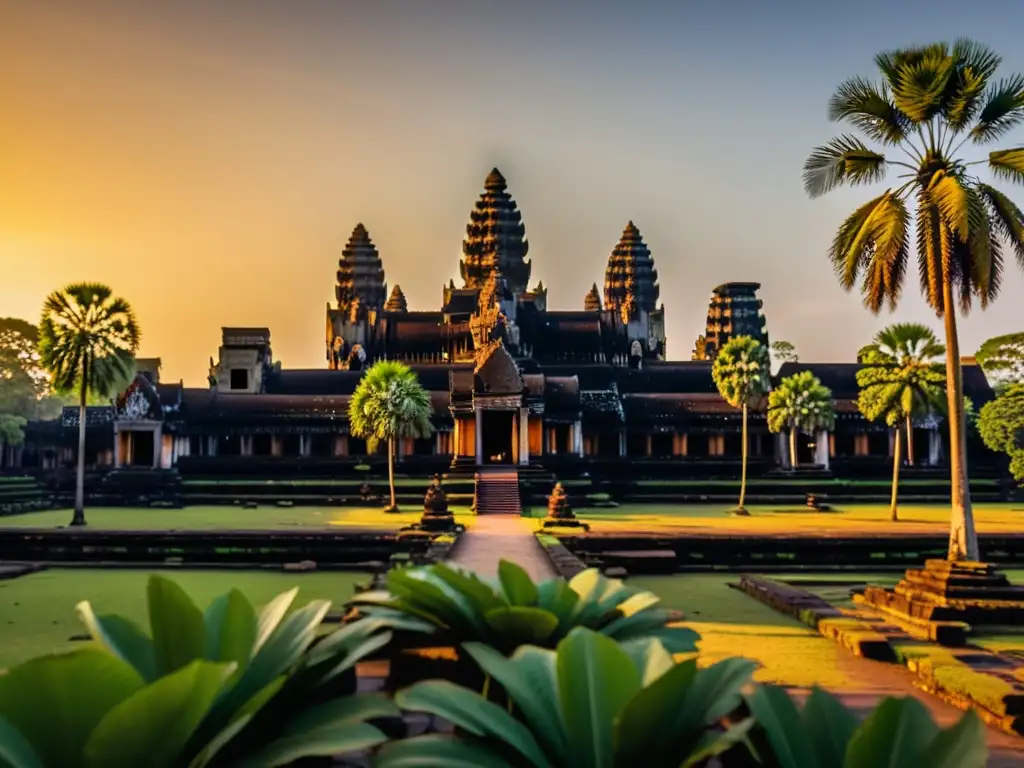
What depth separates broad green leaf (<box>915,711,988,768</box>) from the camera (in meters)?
4.26

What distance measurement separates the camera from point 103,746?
4238 mm

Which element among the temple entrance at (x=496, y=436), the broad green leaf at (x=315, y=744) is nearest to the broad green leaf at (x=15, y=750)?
the broad green leaf at (x=315, y=744)

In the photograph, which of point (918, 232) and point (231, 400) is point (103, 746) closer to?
point (918, 232)

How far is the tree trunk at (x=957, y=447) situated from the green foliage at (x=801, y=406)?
2669 cm

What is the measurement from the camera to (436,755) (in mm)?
4648

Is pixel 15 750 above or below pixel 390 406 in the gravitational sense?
below

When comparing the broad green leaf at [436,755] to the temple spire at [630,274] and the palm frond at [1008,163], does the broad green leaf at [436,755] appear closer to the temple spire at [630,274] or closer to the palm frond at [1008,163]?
the palm frond at [1008,163]

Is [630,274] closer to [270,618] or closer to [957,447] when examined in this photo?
[957,447]

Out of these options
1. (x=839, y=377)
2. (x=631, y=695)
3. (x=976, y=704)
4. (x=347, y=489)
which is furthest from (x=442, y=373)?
(x=631, y=695)

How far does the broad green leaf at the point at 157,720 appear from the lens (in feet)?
13.9

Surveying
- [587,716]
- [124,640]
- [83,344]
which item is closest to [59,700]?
[124,640]

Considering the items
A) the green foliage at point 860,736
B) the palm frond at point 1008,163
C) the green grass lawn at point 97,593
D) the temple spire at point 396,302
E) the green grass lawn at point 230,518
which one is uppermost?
the temple spire at point 396,302

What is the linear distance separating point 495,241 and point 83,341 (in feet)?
140

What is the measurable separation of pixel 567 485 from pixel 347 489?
28.3 ft
